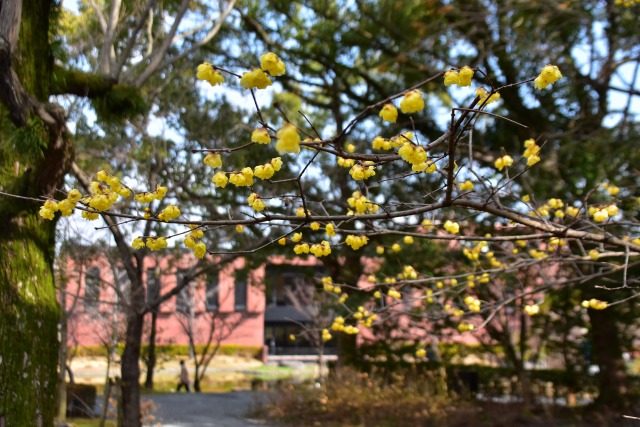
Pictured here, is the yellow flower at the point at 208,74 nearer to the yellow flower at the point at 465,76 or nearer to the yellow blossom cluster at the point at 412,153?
the yellow blossom cluster at the point at 412,153

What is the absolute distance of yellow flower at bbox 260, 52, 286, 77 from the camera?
1.93m

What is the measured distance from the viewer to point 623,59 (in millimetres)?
8633

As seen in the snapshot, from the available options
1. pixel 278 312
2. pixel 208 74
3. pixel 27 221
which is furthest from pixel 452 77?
pixel 278 312

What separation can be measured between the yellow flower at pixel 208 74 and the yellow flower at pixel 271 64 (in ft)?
0.91

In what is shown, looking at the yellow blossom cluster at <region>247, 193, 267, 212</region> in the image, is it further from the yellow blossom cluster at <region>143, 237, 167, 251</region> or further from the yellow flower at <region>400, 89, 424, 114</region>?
the yellow flower at <region>400, 89, 424, 114</region>

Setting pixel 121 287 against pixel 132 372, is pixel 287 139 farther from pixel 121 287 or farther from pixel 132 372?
pixel 121 287

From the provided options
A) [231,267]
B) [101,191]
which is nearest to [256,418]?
[231,267]

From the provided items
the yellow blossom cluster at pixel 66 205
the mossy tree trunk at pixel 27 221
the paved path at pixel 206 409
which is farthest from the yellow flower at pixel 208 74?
the paved path at pixel 206 409

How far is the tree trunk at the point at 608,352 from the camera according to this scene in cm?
1092

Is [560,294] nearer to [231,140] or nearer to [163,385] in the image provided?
[231,140]

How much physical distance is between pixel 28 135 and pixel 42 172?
45 centimetres

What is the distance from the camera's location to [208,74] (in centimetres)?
213

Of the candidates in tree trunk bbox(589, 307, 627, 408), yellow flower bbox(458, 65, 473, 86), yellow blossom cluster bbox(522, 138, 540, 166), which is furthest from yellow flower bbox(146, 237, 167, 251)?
tree trunk bbox(589, 307, 627, 408)

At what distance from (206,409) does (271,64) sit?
12946mm
